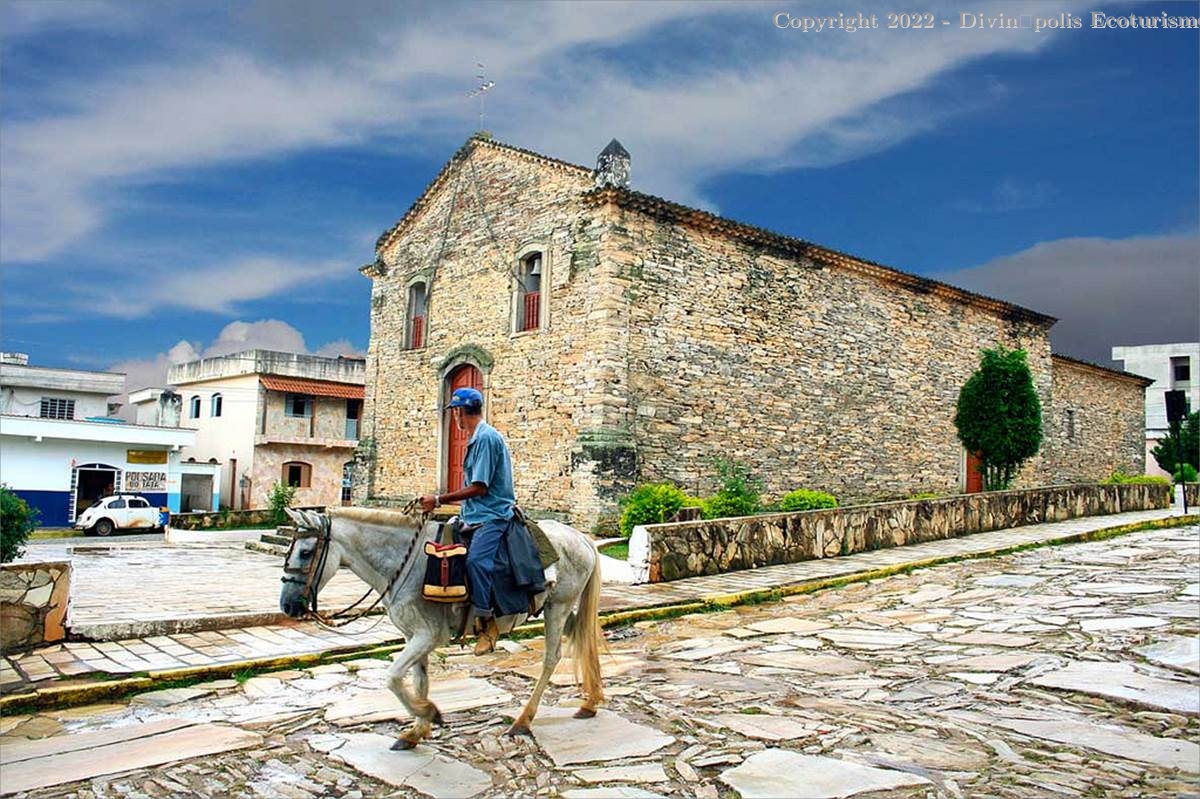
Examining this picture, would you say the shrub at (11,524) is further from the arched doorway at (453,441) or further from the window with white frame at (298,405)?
the window with white frame at (298,405)

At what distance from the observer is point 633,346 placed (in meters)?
16.2

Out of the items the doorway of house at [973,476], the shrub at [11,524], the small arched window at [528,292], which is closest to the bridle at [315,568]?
the shrub at [11,524]

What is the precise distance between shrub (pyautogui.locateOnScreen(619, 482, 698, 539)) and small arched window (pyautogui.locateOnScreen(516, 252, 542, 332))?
508 centimetres

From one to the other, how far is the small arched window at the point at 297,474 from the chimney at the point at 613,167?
22.0 meters

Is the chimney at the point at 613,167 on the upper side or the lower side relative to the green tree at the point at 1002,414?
upper

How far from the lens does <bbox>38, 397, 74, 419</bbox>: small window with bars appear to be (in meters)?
33.4

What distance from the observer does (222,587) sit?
10742mm

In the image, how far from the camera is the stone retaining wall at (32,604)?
6.64 m

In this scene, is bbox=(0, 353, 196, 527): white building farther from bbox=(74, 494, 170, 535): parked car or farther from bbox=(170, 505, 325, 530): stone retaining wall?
bbox=(170, 505, 325, 530): stone retaining wall

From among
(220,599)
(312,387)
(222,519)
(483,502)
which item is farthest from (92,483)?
(483,502)

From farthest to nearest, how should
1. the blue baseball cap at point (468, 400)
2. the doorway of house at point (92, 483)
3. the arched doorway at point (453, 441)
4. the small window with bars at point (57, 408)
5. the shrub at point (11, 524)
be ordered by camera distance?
1. the small window with bars at point (57, 408)
2. the doorway of house at point (92, 483)
3. the arched doorway at point (453, 441)
4. the shrub at point (11, 524)
5. the blue baseball cap at point (468, 400)

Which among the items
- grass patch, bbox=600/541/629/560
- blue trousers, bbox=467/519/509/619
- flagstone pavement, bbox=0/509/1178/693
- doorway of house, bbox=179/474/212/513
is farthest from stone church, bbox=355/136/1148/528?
doorway of house, bbox=179/474/212/513

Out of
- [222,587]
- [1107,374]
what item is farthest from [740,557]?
[1107,374]

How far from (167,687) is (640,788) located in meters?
3.74
